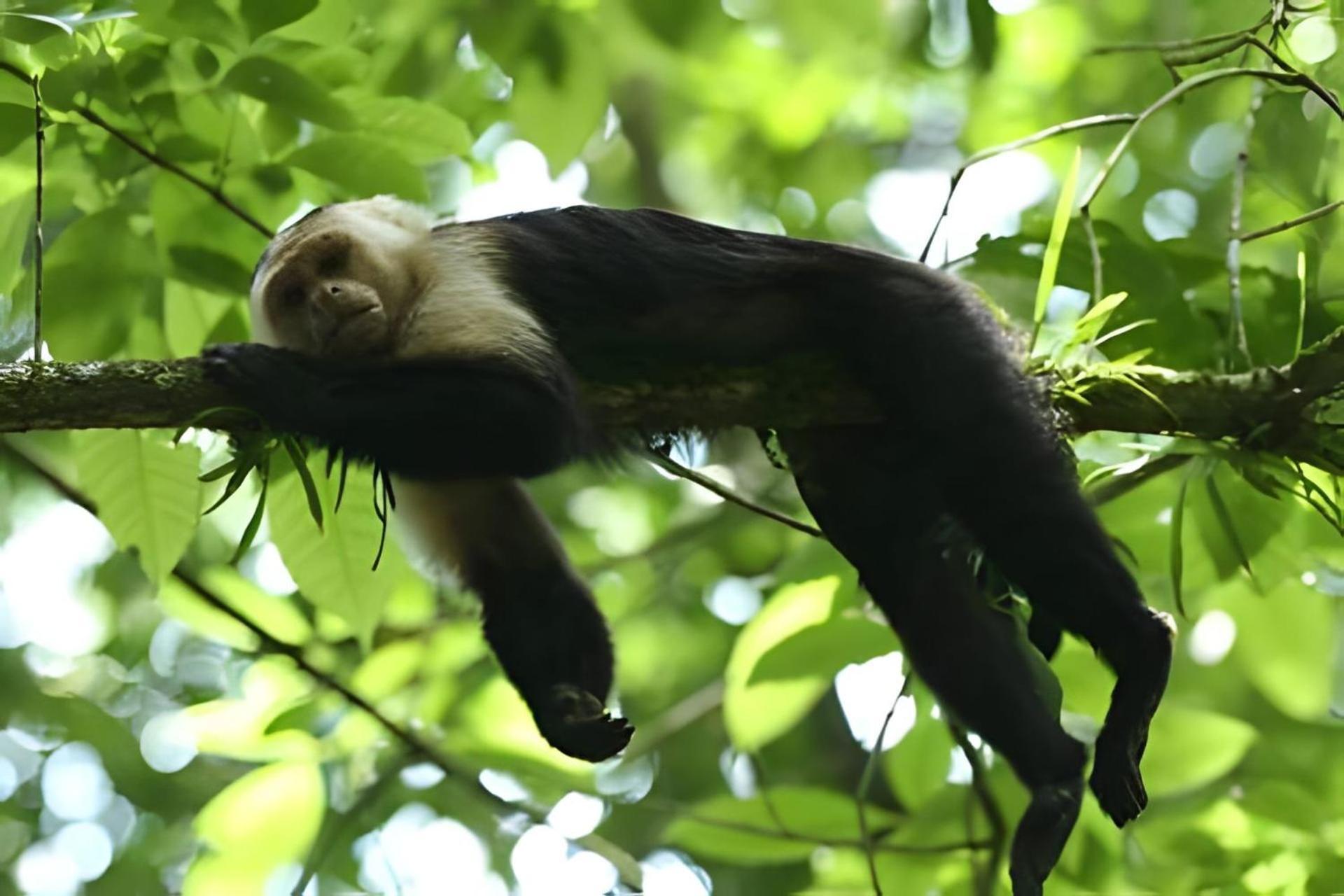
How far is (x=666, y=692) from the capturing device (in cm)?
911

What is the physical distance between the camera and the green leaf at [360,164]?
3.84 m

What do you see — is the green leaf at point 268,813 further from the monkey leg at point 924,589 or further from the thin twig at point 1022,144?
the thin twig at point 1022,144

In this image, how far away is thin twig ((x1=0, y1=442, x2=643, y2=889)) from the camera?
14.6ft

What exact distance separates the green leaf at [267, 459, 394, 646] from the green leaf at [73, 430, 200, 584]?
229mm

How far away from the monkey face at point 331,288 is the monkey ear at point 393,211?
16 cm

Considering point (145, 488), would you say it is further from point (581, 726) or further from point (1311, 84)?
point (1311, 84)

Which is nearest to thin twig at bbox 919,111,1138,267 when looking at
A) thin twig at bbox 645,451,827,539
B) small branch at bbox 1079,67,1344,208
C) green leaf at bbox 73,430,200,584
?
small branch at bbox 1079,67,1344,208

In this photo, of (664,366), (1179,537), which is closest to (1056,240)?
(1179,537)

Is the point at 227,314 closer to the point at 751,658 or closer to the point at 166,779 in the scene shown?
the point at 751,658

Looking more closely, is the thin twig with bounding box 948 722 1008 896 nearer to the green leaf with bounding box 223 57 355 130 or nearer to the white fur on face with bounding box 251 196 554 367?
→ the white fur on face with bounding box 251 196 554 367

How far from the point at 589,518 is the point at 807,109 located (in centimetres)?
330

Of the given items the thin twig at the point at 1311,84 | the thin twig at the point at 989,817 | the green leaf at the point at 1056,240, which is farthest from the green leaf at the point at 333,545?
the thin twig at the point at 1311,84

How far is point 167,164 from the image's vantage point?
3.83 metres

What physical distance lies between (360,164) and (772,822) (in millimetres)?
2352
